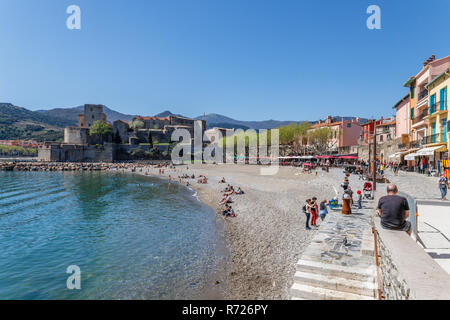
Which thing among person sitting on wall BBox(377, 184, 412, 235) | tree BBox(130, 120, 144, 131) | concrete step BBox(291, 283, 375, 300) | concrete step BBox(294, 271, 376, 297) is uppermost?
tree BBox(130, 120, 144, 131)

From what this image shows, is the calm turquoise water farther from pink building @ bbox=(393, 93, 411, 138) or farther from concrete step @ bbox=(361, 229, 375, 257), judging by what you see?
pink building @ bbox=(393, 93, 411, 138)

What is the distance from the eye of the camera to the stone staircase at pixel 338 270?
5320 mm

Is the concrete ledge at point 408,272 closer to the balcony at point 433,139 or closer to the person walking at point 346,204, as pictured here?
the person walking at point 346,204

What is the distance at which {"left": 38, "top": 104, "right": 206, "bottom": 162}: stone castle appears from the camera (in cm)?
6844

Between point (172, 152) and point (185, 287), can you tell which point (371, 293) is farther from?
point (172, 152)

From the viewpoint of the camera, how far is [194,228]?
13.9 meters

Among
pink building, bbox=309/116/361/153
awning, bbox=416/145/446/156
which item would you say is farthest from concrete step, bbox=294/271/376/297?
pink building, bbox=309/116/361/153

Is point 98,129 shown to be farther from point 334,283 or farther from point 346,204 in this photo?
point 334,283

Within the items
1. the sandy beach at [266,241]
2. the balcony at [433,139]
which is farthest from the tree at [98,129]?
the balcony at [433,139]

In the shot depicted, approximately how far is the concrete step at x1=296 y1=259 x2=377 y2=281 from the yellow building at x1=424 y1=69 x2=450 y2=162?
19020 millimetres

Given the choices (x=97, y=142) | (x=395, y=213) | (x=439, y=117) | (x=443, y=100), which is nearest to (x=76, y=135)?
(x=97, y=142)

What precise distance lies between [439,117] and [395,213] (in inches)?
817

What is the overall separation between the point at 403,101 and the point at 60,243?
37253 millimetres

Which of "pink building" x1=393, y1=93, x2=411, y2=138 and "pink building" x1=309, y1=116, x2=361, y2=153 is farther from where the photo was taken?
"pink building" x1=309, y1=116, x2=361, y2=153
